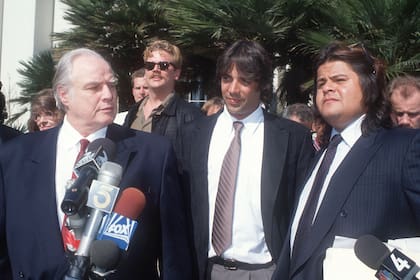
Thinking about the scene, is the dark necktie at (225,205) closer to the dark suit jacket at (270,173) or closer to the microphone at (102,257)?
the dark suit jacket at (270,173)

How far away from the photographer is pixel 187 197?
2.84m

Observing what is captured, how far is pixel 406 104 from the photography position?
3.36 m

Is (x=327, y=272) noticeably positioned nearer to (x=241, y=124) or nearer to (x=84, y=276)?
(x=84, y=276)

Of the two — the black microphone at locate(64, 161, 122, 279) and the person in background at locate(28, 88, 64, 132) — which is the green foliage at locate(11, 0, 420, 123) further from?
the black microphone at locate(64, 161, 122, 279)

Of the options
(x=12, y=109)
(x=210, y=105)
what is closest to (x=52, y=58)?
(x=12, y=109)

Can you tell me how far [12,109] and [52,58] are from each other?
9.08 feet

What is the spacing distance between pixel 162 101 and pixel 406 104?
1.65m

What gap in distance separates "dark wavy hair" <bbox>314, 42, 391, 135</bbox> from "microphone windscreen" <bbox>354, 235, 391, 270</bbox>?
669 millimetres

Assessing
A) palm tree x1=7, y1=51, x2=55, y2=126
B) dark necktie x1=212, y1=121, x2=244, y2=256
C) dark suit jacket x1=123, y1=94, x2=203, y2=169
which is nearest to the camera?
dark necktie x1=212, y1=121, x2=244, y2=256

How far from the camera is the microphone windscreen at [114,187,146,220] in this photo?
193 cm

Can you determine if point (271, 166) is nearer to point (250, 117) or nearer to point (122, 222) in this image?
Result: point (250, 117)

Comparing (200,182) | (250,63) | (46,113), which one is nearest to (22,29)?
(46,113)

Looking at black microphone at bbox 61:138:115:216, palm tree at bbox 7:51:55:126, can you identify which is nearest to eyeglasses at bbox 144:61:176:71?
black microphone at bbox 61:138:115:216

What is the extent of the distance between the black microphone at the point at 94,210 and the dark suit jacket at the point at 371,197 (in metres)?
0.88
